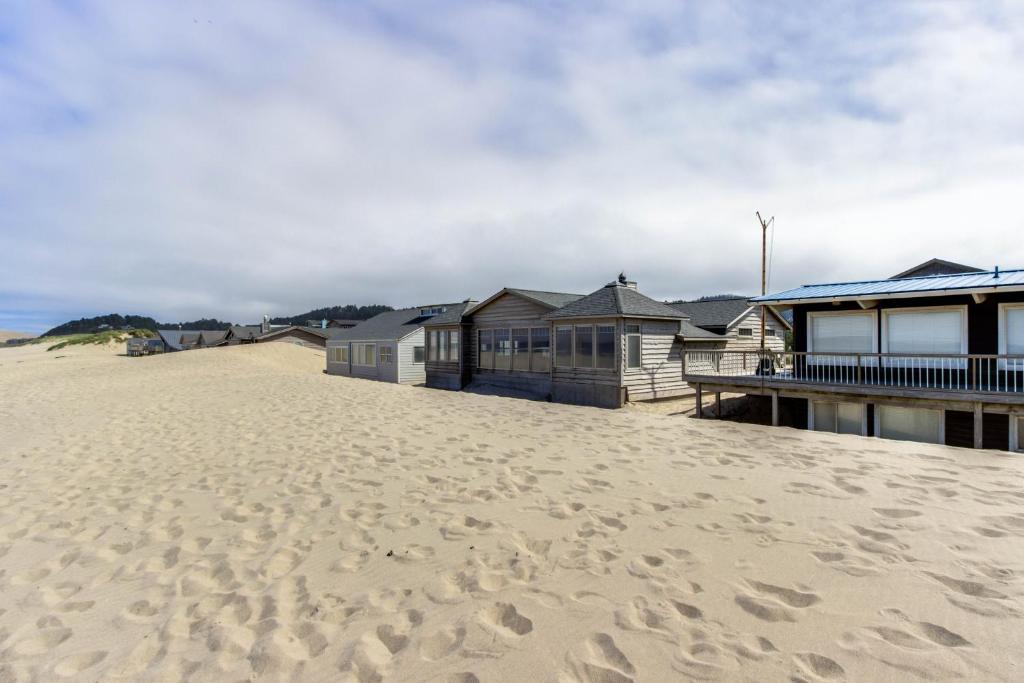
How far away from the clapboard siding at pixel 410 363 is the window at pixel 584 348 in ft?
37.3

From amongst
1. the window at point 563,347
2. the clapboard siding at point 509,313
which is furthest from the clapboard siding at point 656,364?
the clapboard siding at point 509,313

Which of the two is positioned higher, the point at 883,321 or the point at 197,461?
the point at 883,321

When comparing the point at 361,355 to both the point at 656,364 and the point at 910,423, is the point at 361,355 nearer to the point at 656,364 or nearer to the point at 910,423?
the point at 656,364

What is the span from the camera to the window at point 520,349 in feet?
64.2

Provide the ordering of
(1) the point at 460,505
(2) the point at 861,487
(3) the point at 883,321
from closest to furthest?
(1) the point at 460,505 → (2) the point at 861,487 → (3) the point at 883,321

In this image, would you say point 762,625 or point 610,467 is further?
point 610,467

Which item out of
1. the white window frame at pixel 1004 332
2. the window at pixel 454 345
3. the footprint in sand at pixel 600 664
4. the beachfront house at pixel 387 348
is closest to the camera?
the footprint in sand at pixel 600 664

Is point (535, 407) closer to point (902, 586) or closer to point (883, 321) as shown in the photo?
point (883, 321)

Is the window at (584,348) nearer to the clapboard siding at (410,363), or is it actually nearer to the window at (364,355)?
the clapboard siding at (410,363)

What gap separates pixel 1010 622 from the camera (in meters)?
3.02

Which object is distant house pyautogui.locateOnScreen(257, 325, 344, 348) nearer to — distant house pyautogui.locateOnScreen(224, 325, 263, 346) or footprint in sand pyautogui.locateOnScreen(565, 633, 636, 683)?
distant house pyautogui.locateOnScreen(224, 325, 263, 346)

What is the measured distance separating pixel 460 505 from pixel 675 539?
219cm

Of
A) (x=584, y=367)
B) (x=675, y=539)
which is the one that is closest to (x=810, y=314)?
(x=584, y=367)

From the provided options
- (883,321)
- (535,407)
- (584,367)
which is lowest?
(535,407)
